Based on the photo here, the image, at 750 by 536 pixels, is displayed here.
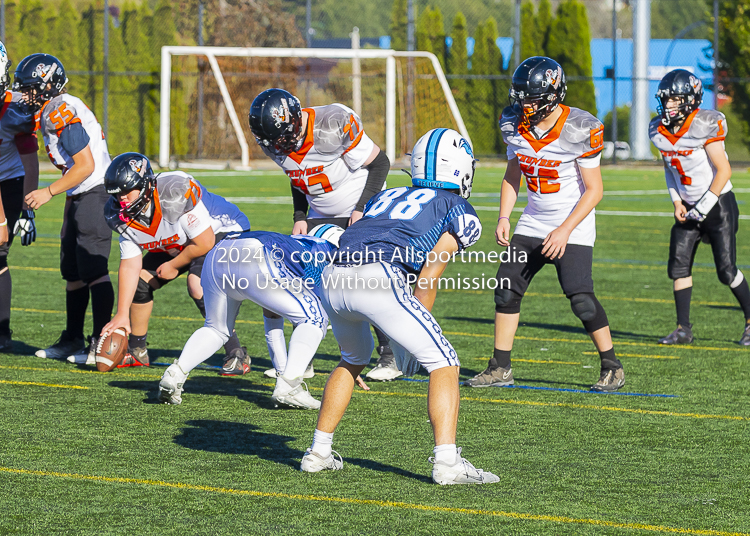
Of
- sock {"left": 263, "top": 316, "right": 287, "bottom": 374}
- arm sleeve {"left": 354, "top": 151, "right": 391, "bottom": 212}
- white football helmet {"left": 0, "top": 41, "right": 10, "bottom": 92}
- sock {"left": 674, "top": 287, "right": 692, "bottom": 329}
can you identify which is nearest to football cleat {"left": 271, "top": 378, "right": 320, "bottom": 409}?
sock {"left": 263, "top": 316, "right": 287, "bottom": 374}

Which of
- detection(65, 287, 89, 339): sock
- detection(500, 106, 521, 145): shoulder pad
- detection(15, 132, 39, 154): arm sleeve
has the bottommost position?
detection(65, 287, 89, 339): sock

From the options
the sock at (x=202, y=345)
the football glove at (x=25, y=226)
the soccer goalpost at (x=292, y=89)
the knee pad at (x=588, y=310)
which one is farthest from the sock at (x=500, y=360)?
the soccer goalpost at (x=292, y=89)

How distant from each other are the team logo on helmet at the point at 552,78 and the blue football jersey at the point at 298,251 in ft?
5.31

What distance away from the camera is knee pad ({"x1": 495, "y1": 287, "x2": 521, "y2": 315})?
6.26 m

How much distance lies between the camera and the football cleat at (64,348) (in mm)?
6957

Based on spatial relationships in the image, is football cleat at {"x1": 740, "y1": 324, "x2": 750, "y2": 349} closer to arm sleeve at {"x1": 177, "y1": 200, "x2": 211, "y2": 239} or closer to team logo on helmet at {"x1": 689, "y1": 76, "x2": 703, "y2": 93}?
team logo on helmet at {"x1": 689, "y1": 76, "x2": 703, "y2": 93}

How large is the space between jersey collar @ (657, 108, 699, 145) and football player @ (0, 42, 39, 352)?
14.3 ft

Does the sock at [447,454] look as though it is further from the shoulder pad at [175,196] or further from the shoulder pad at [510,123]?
the shoulder pad at [510,123]

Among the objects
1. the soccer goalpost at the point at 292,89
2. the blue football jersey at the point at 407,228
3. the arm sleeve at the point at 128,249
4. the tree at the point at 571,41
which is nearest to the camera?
the blue football jersey at the point at 407,228

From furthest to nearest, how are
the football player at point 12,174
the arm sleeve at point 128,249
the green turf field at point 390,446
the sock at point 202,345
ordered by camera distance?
1. the football player at point 12,174
2. the arm sleeve at point 128,249
3. the sock at point 202,345
4. the green turf field at point 390,446

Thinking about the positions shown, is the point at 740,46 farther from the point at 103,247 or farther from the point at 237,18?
the point at 103,247

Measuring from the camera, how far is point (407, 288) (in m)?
4.23

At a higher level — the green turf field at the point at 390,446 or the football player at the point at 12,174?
the football player at the point at 12,174

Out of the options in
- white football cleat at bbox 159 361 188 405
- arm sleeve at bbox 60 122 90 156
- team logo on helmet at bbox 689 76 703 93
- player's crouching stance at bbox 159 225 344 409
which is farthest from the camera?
team logo on helmet at bbox 689 76 703 93
